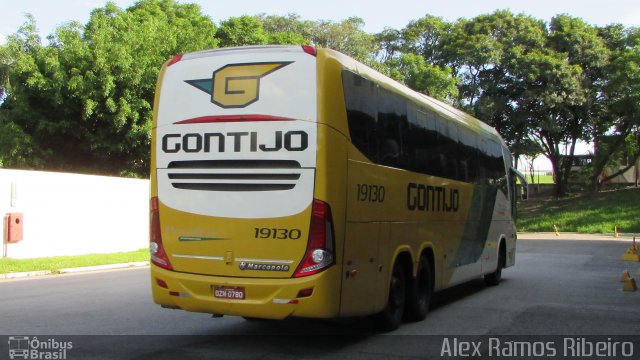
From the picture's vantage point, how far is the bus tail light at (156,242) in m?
7.46

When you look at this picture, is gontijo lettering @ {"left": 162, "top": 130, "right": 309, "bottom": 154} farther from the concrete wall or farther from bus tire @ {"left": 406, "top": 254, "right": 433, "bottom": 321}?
the concrete wall

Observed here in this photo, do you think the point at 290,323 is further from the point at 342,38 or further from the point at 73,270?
the point at 342,38

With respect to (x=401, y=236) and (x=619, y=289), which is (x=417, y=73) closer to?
(x=619, y=289)

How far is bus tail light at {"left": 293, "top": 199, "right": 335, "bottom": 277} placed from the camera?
268 inches

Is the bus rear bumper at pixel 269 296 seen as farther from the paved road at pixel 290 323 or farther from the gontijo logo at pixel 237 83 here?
the gontijo logo at pixel 237 83

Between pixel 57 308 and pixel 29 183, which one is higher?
pixel 29 183

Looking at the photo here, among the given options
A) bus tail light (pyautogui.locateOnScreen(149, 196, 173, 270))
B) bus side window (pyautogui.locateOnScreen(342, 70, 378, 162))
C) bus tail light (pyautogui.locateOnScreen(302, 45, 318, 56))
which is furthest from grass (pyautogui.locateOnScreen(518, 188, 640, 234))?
bus tail light (pyautogui.locateOnScreen(149, 196, 173, 270))

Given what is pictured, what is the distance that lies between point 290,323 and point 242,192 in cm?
289

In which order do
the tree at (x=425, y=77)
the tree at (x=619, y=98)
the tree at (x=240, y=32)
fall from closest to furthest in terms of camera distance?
the tree at (x=240, y=32) < the tree at (x=619, y=98) < the tree at (x=425, y=77)

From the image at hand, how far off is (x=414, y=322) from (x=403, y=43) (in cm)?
4356

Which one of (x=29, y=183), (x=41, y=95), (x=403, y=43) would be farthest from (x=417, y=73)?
(x=29, y=183)

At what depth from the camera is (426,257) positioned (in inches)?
391

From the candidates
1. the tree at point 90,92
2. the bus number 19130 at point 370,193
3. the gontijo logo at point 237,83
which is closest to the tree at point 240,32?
the tree at point 90,92

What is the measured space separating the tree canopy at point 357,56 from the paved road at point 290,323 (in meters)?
13.4
